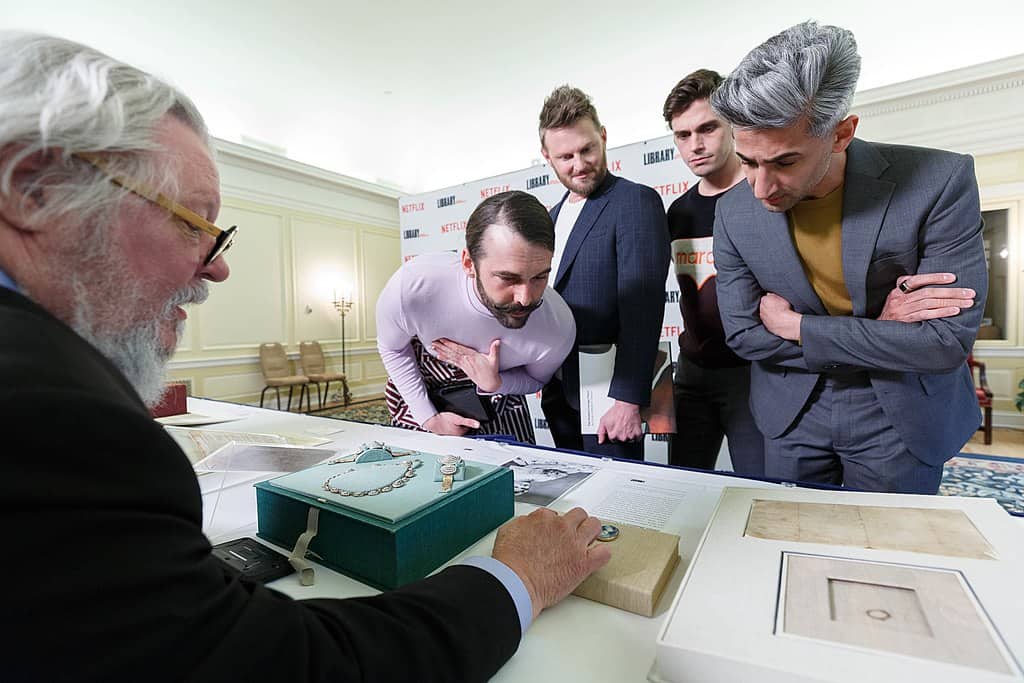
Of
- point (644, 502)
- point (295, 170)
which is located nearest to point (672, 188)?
point (644, 502)

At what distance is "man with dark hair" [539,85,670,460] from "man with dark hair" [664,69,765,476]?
140 millimetres

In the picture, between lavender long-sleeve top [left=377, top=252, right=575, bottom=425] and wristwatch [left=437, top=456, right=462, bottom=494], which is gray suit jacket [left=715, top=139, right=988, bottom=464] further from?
wristwatch [left=437, top=456, right=462, bottom=494]

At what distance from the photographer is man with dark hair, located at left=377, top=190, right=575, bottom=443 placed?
2012mm

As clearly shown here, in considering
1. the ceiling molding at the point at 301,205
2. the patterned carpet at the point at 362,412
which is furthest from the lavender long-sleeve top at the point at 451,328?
the ceiling molding at the point at 301,205

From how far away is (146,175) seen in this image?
0.62 meters

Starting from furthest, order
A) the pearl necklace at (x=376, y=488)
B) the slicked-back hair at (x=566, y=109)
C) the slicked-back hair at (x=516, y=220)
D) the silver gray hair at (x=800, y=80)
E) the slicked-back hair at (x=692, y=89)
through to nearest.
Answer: the slicked-back hair at (x=566, y=109) → the slicked-back hair at (x=692, y=89) → the slicked-back hair at (x=516, y=220) → the silver gray hair at (x=800, y=80) → the pearl necklace at (x=376, y=488)

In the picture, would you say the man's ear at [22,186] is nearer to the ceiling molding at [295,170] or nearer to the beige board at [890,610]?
the beige board at [890,610]

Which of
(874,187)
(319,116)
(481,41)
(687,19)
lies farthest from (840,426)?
(319,116)

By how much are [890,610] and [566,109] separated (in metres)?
2.18

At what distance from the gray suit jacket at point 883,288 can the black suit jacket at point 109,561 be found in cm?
145

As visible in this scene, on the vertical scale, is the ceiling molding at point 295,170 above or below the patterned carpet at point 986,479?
above

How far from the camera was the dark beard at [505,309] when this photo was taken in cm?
204

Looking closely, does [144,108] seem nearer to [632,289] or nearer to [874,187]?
[874,187]

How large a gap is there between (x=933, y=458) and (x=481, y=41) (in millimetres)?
3796
